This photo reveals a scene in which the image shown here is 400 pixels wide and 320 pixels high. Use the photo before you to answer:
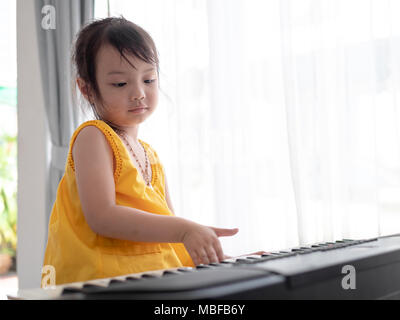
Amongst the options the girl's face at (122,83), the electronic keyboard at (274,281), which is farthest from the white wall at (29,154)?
the electronic keyboard at (274,281)

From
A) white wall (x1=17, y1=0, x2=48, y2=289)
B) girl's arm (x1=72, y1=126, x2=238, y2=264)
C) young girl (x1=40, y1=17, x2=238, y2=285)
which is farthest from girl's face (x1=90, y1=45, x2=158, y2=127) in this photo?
white wall (x1=17, y1=0, x2=48, y2=289)

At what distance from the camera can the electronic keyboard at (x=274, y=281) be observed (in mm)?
486

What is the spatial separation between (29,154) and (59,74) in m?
0.57

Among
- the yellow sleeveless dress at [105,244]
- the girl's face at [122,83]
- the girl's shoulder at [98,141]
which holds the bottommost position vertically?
the yellow sleeveless dress at [105,244]

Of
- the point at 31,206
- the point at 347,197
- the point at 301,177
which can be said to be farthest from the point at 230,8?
the point at 31,206

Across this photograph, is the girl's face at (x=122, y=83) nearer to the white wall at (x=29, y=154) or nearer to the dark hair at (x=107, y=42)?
the dark hair at (x=107, y=42)

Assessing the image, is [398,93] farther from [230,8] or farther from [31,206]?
→ [31,206]

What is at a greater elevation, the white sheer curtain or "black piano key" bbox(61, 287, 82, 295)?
the white sheer curtain

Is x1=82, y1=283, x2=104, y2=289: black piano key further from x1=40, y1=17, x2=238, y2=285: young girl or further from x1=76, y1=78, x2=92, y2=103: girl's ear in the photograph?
x1=76, y1=78, x2=92, y2=103: girl's ear

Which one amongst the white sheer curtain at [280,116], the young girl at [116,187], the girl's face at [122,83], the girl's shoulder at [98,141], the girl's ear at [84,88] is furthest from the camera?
the white sheer curtain at [280,116]

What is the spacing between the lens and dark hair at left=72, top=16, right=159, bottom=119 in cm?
114

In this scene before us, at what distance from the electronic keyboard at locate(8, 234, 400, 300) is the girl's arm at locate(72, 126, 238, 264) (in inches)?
6.1
